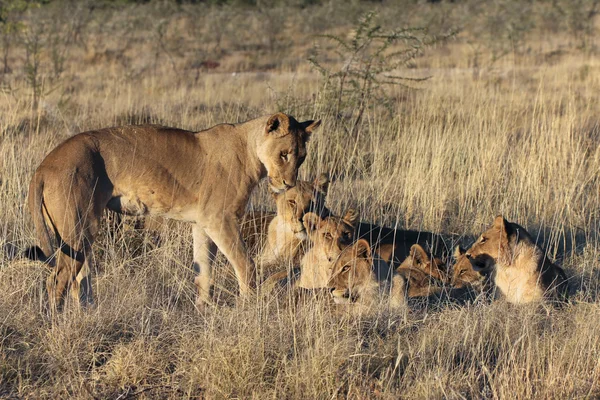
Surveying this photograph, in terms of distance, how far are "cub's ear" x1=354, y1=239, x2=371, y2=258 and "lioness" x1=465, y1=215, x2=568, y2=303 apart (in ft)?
2.57

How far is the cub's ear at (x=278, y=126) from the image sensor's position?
18.5 ft

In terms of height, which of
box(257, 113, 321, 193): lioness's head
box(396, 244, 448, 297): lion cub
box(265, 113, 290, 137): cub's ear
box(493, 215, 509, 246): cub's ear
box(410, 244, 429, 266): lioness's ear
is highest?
box(265, 113, 290, 137): cub's ear

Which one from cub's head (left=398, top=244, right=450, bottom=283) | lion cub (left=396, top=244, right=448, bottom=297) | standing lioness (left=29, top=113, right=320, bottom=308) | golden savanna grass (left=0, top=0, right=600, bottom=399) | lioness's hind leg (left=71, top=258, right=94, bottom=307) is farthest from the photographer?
cub's head (left=398, top=244, right=450, bottom=283)

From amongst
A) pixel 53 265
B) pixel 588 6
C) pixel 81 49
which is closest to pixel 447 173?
pixel 53 265

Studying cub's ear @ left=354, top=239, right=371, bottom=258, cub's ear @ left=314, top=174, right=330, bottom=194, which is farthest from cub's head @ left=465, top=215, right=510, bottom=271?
cub's ear @ left=314, top=174, right=330, bottom=194

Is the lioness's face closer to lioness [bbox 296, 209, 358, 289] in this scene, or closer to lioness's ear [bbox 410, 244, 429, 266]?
lioness [bbox 296, 209, 358, 289]

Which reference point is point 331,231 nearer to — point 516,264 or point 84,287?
point 516,264

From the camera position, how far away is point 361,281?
5.53m

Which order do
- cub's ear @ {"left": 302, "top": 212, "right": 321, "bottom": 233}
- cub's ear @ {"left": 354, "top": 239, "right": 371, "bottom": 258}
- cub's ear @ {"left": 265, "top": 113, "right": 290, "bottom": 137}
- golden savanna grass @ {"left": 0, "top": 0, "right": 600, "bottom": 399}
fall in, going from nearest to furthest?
golden savanna grass @ {"left": 0, "top": 0, "right": 600, "bottom": 399} → cub's ear @ {"left": 354, "top": 239, "right": 371, "bottom": 258} → cub's ear @ {"left": 265, "top": 113, "right": 290, "bottom": 137} → cub's ear @ {"left": 302, "top": 212, "right": 321, "bottom": 233}

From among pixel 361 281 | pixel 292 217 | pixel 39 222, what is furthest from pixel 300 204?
pixel 39 222

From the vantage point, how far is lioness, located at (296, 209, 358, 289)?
606cm

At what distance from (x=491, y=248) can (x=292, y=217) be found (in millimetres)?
1583

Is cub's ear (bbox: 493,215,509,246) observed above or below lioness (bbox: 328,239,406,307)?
above

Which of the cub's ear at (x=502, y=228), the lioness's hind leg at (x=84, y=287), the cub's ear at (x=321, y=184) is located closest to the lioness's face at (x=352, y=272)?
the cub's ear at (x=502, y=228)
